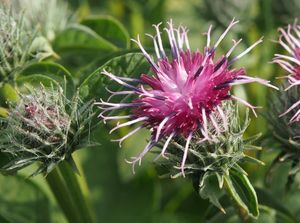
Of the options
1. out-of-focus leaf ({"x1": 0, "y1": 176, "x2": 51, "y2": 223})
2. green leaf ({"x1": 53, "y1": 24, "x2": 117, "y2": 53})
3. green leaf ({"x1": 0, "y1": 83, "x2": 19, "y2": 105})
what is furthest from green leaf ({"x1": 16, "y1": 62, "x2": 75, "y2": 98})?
out-of-focus leaf ({"x1": 0, "y1": 176, "x2": 51, "y2": 223})

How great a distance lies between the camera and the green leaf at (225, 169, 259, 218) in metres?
2.03

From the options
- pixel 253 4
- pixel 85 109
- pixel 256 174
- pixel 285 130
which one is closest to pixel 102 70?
pixel 85 109

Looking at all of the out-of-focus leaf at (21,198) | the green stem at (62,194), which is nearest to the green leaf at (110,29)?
the green stem at (62,194)

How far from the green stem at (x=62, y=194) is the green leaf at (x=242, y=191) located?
2.29 feet

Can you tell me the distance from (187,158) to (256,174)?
3.87 feet

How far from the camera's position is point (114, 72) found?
226 cm

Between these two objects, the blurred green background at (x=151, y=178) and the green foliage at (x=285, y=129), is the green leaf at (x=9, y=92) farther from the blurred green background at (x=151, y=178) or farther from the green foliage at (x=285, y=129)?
the green foliage at (x=285, y=129)

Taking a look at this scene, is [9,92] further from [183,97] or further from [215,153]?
[215,153]

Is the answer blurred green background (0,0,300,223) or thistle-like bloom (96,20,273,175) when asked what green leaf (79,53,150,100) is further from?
blurred green background (0,0,300,223)

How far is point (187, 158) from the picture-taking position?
6.78 feet

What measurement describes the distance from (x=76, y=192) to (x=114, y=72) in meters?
0.57

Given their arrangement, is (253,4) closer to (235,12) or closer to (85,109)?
(235,12)

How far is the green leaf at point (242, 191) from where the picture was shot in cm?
203

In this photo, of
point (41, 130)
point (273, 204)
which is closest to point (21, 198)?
point (41, 130)
